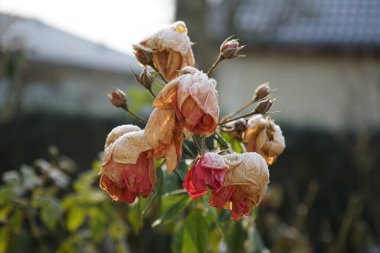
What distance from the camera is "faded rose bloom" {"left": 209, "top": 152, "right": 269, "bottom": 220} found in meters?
1.34

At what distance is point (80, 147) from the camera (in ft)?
27.5

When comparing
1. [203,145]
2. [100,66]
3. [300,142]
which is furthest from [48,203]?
[100,66]

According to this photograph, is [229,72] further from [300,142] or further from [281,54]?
[300,142]

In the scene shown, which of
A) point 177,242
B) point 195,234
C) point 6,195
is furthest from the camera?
point 6,195

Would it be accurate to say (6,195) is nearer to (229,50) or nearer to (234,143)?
(234,143)

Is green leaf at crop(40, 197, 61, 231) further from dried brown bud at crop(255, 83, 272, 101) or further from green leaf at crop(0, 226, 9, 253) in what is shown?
dried brown bud at crop(255, 83, 272, 101)

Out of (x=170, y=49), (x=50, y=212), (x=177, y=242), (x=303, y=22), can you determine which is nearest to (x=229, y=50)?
(x=170, y=49)

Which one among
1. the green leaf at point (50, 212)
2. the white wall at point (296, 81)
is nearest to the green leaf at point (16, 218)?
the green leaf at point (50, 212)

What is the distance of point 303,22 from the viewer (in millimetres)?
14523

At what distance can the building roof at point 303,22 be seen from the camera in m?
13.9

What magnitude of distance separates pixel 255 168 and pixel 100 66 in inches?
738

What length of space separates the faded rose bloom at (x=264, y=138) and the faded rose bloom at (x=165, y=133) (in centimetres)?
37

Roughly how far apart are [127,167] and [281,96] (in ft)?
43.3

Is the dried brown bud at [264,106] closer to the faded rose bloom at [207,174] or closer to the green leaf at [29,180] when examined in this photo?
the faded rose bloom at [207,174]
